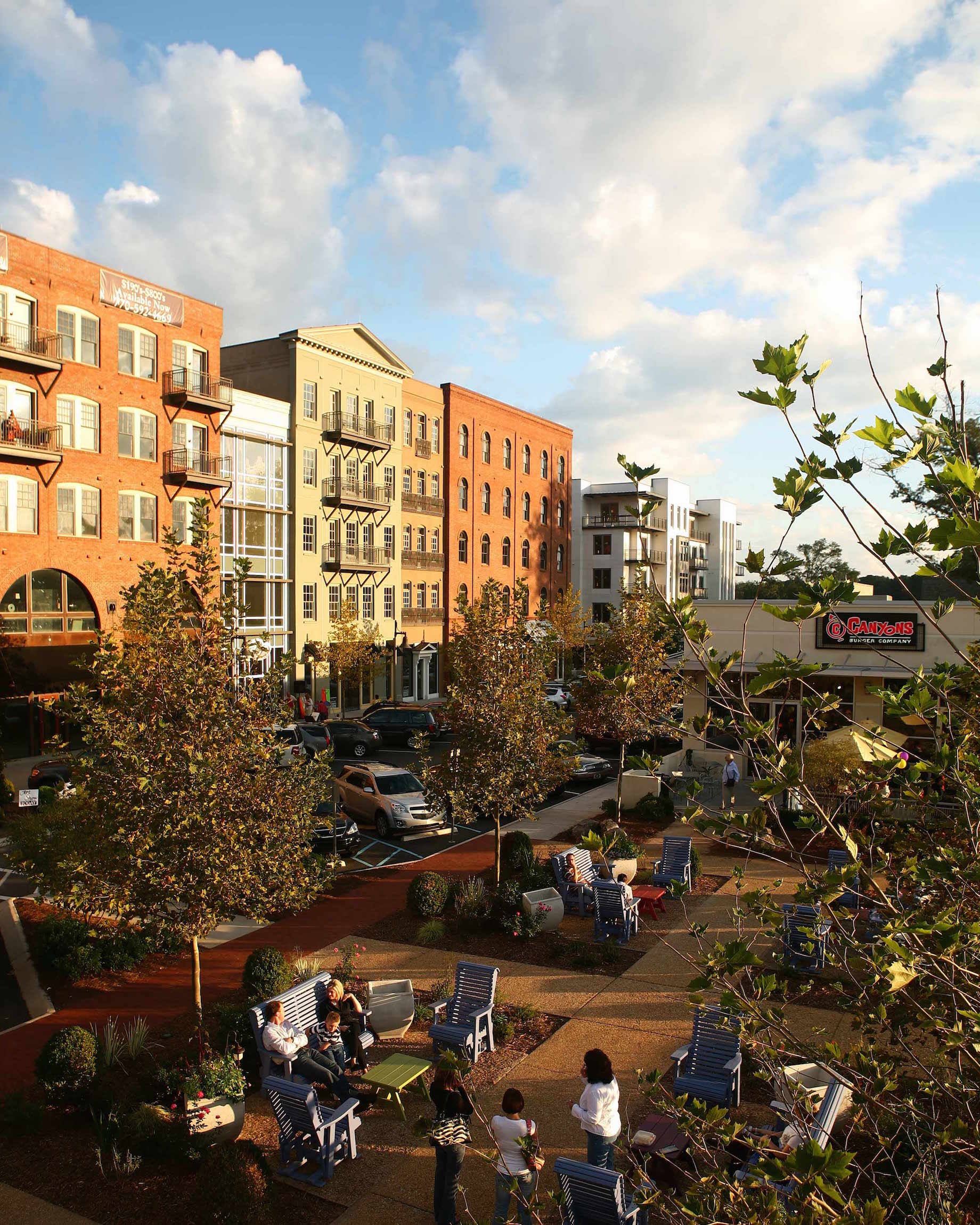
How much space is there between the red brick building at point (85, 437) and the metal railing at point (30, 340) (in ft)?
0.15

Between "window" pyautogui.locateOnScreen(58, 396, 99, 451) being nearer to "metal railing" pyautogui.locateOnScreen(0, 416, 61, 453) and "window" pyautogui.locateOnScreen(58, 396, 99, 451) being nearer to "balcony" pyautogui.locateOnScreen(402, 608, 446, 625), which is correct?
"metal railing" pyautogui.locateOnScreen(0, 416, 61, 453)

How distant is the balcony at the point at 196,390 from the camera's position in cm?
3644

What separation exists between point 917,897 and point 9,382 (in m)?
33.2

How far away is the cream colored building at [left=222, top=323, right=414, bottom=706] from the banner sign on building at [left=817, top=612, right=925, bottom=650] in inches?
1043

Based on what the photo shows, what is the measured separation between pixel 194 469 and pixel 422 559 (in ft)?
59.7

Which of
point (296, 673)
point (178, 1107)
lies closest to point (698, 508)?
point (296, 673)

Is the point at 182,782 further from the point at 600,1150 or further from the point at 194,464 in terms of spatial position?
the point at 194,464

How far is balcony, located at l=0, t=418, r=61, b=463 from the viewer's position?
30.4m

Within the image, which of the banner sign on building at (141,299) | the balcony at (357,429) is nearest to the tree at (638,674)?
the banner sign on building at (141,299)

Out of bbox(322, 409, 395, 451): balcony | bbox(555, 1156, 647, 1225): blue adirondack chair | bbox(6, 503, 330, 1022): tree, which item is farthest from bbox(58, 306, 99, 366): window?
bbox(555, 1156, 647, 1225): blue adirondack chair

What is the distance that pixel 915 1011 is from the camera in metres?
6.33

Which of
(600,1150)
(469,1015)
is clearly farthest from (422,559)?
(600,1150)

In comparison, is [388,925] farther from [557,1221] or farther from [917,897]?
[917,897]

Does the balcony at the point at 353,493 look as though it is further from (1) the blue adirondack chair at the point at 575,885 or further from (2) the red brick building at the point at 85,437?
(1) the blue adirondack chair at the point at 575,885
